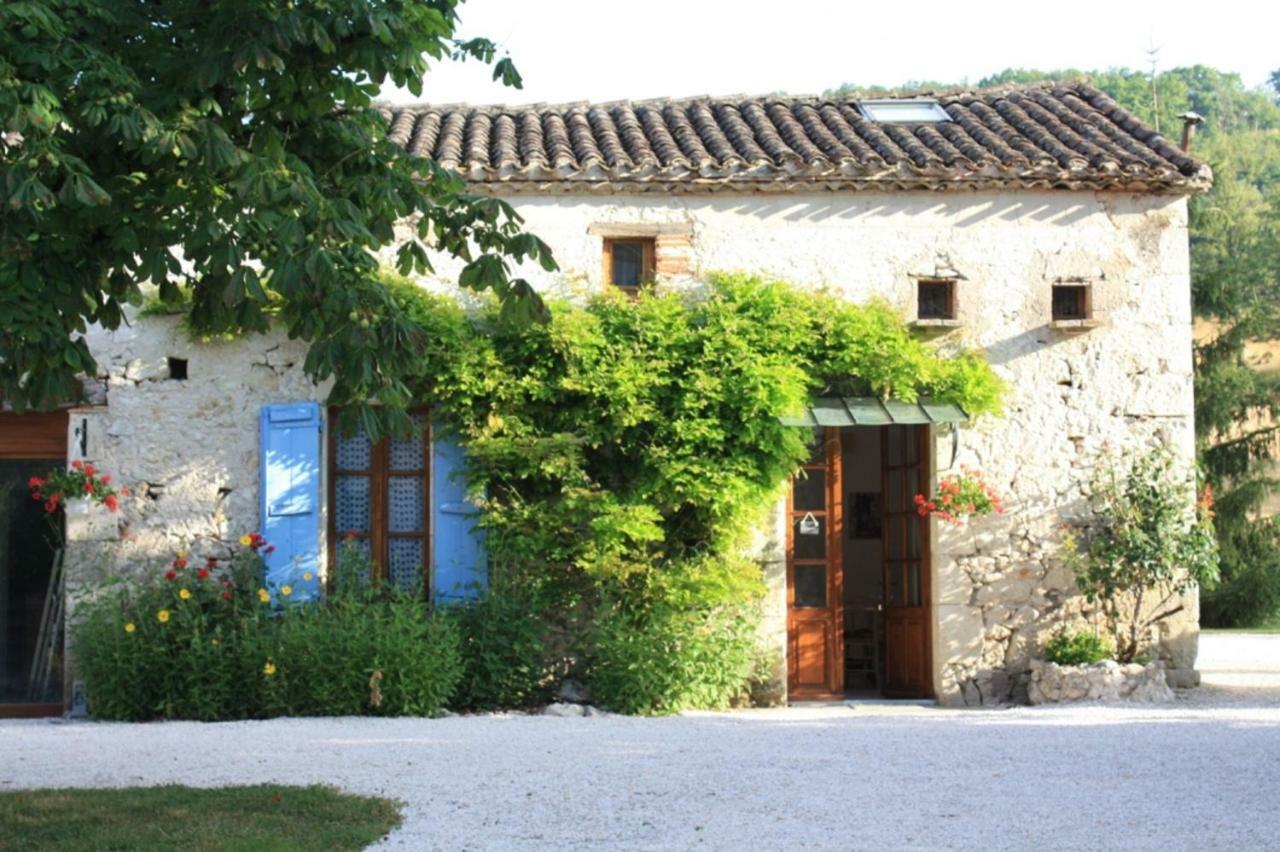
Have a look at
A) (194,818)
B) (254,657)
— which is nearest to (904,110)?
(254,657)

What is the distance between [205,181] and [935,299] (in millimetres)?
Answer: 7171

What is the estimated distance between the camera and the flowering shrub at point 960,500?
11.0 m

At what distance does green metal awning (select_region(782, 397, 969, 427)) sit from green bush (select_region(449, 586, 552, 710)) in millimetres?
2279

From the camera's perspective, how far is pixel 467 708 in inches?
416

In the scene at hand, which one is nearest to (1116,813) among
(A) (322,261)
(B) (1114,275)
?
(A) (322,261)

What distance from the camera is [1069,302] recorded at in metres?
11.7

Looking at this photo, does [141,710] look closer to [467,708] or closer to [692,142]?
[467,708]

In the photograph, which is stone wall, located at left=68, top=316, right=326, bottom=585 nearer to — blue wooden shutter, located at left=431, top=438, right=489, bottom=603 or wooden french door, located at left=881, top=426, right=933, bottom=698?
blue wooden shutter, located at left=431, top=438, right=489, bottom=603

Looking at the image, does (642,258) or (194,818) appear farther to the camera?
(642,258)

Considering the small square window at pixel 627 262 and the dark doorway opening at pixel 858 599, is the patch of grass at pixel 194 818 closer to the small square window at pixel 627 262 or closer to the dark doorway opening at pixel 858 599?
the dark doorway opening at pixel 858 599

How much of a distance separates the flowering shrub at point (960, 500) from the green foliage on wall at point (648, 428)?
21.3 inches

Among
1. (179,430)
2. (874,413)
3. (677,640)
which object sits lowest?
(677,640)

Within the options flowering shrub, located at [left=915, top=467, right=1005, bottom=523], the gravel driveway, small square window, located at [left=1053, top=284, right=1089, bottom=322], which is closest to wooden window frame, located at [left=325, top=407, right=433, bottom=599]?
the gravel driveway

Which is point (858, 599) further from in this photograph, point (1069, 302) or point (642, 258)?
point (642, 258)
